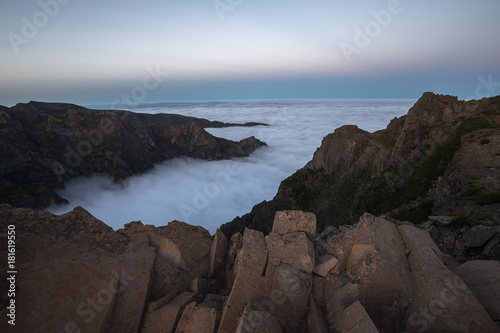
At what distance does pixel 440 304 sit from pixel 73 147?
16643 cm

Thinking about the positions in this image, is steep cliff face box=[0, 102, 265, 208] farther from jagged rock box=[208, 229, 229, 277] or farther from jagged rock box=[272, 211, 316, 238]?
jagged rock box=[272, 211, 316, 238]

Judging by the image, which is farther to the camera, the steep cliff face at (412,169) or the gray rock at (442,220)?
the steep cliff face at (412,169)

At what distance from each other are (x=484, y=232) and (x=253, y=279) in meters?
13.5

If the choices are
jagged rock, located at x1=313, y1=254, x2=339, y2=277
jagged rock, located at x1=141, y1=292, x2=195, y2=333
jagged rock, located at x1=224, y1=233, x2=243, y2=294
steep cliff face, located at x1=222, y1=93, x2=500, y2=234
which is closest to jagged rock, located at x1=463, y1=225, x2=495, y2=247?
steep cliff face, located at x1=222, y1=93, x2=500, y2=234

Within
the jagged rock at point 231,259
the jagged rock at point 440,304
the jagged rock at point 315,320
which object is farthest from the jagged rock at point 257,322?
the jagged rock at point 440,304

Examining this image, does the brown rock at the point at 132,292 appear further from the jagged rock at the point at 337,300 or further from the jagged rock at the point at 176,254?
the jagged rock at the point at 337,300

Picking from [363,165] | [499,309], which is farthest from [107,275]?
[363,165]

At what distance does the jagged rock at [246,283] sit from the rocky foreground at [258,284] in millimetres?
39

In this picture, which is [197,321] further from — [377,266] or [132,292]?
[377,266]

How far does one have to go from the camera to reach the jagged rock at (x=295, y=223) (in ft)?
40.6

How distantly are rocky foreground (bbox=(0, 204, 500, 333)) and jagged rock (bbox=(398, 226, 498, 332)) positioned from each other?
1.3 inches

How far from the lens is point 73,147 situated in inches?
5374

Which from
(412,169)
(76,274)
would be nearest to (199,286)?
(76,274)

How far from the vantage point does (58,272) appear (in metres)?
9.97
